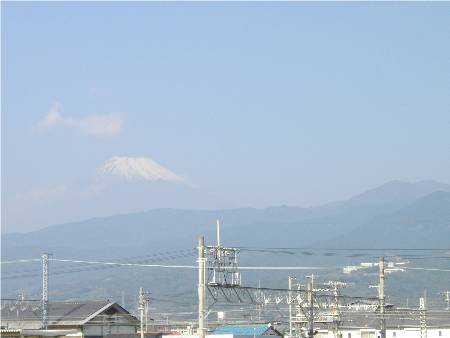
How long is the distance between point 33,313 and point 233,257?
2767 centimetres

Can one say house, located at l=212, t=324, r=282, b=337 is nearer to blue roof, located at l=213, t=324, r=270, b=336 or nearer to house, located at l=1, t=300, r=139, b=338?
blue roof, located at l=213, t=324, r=270, b=336

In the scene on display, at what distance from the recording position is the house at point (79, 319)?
2692 inches

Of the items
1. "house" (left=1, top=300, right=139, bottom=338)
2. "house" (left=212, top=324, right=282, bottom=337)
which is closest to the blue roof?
"house" (left=212, top=324, right=282, bottom=337)

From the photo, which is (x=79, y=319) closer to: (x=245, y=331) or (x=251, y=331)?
(x=251, y=331)

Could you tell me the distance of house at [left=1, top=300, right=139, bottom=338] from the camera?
224ft

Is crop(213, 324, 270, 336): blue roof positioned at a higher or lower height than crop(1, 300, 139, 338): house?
lower

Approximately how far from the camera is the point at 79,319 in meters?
68.5

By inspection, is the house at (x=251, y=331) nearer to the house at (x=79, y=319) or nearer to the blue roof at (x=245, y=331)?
the blue roof at (x=245, y=331)

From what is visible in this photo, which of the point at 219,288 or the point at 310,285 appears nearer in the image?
the point at 219,288

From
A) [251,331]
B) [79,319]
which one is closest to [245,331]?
[251,331]

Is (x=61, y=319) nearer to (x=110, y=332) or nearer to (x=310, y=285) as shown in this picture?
(x=110, y=332)

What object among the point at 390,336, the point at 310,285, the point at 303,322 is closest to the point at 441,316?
the point at 390,336

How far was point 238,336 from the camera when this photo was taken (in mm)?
70000

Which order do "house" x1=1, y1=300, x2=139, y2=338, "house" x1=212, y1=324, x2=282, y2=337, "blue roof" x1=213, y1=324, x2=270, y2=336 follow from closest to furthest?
"house" x1=1, y1=300, x2=139, y2=338 < "blue roof" x1=213, y1=324, x2=270, y2=336 < "house" x1=212, y1=324, x2=282, y2=337
